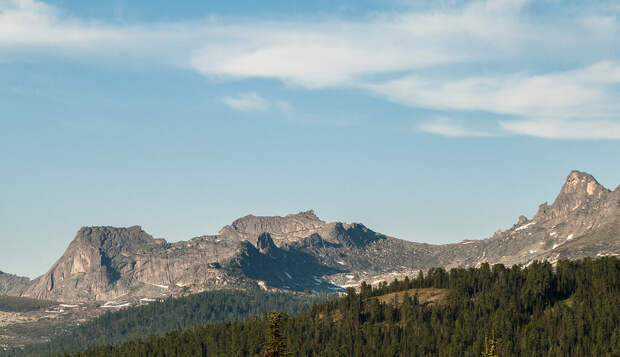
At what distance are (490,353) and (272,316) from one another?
30.2 m

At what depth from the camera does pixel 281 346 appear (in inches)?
3856

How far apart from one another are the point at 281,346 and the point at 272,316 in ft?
13.2

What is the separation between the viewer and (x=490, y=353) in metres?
103

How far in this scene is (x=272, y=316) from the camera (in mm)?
97938

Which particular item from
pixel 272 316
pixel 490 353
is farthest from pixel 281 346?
pixel 490 353

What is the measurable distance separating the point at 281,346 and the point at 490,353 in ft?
93.6

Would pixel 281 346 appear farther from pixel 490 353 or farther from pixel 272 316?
pixel 490 353
